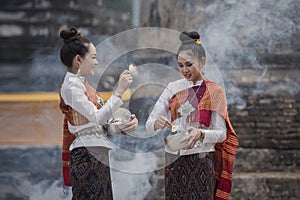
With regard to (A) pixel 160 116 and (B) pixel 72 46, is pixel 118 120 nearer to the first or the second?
(A) pixel 160 116

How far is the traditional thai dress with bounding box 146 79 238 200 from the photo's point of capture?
149 inches

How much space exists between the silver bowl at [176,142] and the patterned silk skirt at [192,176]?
0.07 meters

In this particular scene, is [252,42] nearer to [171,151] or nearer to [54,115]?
[54,115]

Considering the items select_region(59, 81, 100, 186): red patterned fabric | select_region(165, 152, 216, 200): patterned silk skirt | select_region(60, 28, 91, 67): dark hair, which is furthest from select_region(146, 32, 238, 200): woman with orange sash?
select_region(60, 28, 91, 67): dark hair

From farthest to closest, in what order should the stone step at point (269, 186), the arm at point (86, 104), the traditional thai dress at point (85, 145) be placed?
the stone step at point (269, 186)
the traditional thai dress at point (85, 145)
the arm at point (86, 104)

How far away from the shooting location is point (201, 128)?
378 cm

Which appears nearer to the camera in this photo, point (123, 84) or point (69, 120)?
point (123, 84)

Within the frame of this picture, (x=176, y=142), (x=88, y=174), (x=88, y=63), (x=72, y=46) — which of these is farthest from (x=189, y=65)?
(x=88, y=174)

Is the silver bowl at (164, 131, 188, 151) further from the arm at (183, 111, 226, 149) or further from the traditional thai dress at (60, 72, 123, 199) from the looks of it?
the traditional thai dress at (60, 72, 123, 199)

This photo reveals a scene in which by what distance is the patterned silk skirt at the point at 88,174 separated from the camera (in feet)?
12.4

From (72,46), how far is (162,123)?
0.69 metres

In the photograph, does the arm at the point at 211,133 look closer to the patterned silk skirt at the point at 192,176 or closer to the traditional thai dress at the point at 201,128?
the traditional thai dress at the point at 201,128

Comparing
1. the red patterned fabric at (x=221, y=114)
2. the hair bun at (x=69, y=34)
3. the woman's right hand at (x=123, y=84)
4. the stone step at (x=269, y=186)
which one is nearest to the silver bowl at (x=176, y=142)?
the red patterned fabric at (x=221, y=114)

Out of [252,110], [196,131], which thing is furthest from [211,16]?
[196,131]
